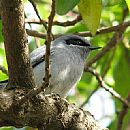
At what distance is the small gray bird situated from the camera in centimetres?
396

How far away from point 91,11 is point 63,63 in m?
0.96

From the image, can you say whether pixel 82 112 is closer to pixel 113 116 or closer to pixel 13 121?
pixel 13 121

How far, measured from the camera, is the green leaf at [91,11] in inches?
127

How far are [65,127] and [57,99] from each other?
18 cm

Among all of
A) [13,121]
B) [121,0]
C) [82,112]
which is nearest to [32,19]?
[121,0]

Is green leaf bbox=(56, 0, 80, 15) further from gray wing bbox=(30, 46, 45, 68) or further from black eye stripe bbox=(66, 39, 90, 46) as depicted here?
black eye stripe bbox=(66, 39, 90, 46)

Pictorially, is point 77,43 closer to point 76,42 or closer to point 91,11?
point 76,42

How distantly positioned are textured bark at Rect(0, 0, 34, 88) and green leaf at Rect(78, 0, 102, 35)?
69cm

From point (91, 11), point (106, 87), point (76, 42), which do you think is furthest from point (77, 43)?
point (91, 11)

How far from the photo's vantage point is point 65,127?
2949 mm

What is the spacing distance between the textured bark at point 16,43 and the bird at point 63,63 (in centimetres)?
93

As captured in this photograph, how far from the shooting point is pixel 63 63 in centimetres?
415

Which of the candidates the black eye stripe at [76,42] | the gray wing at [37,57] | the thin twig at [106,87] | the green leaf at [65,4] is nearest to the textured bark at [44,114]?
the green leaf at [65,4]

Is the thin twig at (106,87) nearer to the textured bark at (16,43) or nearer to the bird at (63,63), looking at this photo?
the bird at (63,63)
